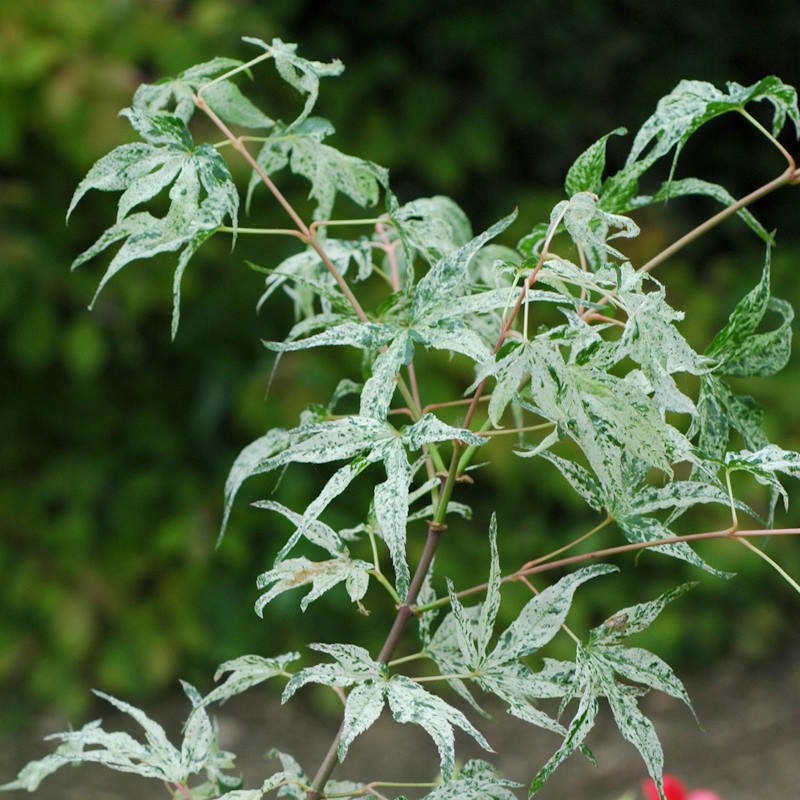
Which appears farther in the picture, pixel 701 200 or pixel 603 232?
pixel 701 200

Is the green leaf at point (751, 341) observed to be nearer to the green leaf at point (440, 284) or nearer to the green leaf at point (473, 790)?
the green leaf at point (440, 284)

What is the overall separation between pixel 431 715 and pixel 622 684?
0.44 ft

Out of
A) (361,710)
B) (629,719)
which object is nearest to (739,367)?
(629,719)

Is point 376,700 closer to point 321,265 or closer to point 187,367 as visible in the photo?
point 321,265

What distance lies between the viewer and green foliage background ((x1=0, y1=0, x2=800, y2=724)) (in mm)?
3180

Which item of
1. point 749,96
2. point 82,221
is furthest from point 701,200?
point 749,96

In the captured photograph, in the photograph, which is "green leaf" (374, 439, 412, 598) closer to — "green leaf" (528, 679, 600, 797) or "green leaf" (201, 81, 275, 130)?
"green leaf" (528, 679, 600, 797)

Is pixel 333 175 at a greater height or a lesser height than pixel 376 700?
greater

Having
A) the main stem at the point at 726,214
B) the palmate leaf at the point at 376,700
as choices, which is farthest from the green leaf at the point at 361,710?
the main stem at the point at 726,214

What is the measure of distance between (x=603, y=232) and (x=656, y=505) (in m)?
0.21

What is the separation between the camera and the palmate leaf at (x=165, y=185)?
0.87 m

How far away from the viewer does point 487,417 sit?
900 millimetres

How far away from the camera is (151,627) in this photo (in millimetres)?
3348

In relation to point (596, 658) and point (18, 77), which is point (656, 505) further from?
point (18, 77)
